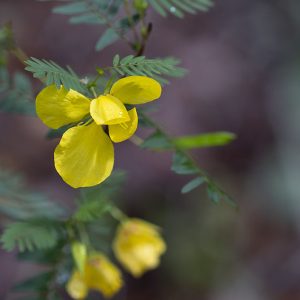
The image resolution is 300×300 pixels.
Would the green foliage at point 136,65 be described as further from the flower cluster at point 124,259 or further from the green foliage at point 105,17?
the flower cluster at point 124,259

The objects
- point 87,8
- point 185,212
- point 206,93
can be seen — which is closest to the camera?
point 87,8

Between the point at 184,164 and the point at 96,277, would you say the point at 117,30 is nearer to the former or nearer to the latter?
the point at 184,164

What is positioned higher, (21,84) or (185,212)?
(21,84)

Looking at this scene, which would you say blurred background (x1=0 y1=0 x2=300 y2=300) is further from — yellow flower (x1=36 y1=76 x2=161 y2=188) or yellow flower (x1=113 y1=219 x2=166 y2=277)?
yellow flower (x1=36 y1=76 x2=161 y2=188)

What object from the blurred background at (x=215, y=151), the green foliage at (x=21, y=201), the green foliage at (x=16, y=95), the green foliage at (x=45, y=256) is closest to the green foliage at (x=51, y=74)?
the green foliage at (x=16, y=95)

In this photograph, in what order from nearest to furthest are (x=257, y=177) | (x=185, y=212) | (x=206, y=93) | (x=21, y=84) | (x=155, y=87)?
(x=155, y=87) < (x=21, y=84) < (x=185, y=212) < (x=257, y=177) < (x=206, y=93)

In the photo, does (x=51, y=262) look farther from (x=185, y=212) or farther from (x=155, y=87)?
(x=185, y=212)

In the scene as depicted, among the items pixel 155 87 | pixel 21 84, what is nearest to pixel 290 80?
pixel 21 84
